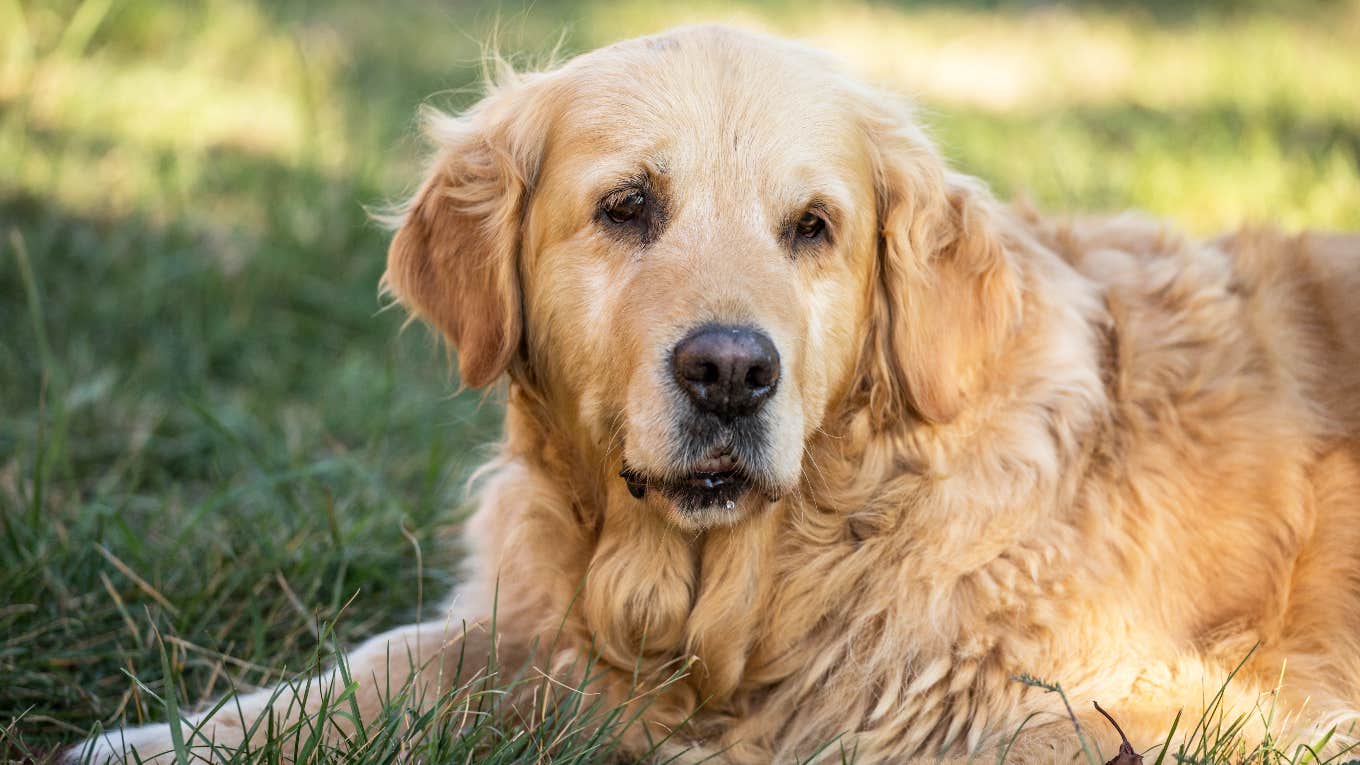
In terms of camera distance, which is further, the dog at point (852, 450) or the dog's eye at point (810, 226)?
the dog's eye at point (810, 226)

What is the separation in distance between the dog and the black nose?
0.22 feet

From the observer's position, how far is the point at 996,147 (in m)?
7.28

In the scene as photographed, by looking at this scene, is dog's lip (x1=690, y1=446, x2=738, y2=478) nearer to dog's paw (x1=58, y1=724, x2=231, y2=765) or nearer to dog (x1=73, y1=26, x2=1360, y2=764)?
dog (x1=73, y1=26, x2=1360, y2=764)

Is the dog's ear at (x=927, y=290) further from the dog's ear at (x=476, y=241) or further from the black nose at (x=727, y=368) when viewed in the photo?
the dog's ear at (x=476, y=241)

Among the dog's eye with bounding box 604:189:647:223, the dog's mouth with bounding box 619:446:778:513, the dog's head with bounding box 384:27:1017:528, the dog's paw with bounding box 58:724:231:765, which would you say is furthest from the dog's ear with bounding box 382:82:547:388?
the dog's paw with bounding box 58:724:231:765

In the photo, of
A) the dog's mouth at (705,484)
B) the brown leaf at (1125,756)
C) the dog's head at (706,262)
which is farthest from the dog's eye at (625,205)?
the brown leaf at (1125,756)

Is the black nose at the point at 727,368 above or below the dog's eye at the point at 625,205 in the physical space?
Answer: below

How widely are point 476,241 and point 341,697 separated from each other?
1189 mm

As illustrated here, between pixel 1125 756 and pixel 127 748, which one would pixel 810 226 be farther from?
pixel 127 748

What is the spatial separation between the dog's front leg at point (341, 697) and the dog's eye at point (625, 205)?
1001mm

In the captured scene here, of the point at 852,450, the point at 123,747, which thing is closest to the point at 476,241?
the point at 852,450

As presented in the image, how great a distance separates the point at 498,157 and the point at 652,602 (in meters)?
1.17

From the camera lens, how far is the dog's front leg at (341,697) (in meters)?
2.68

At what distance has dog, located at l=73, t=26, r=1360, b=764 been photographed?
283 centimetres
